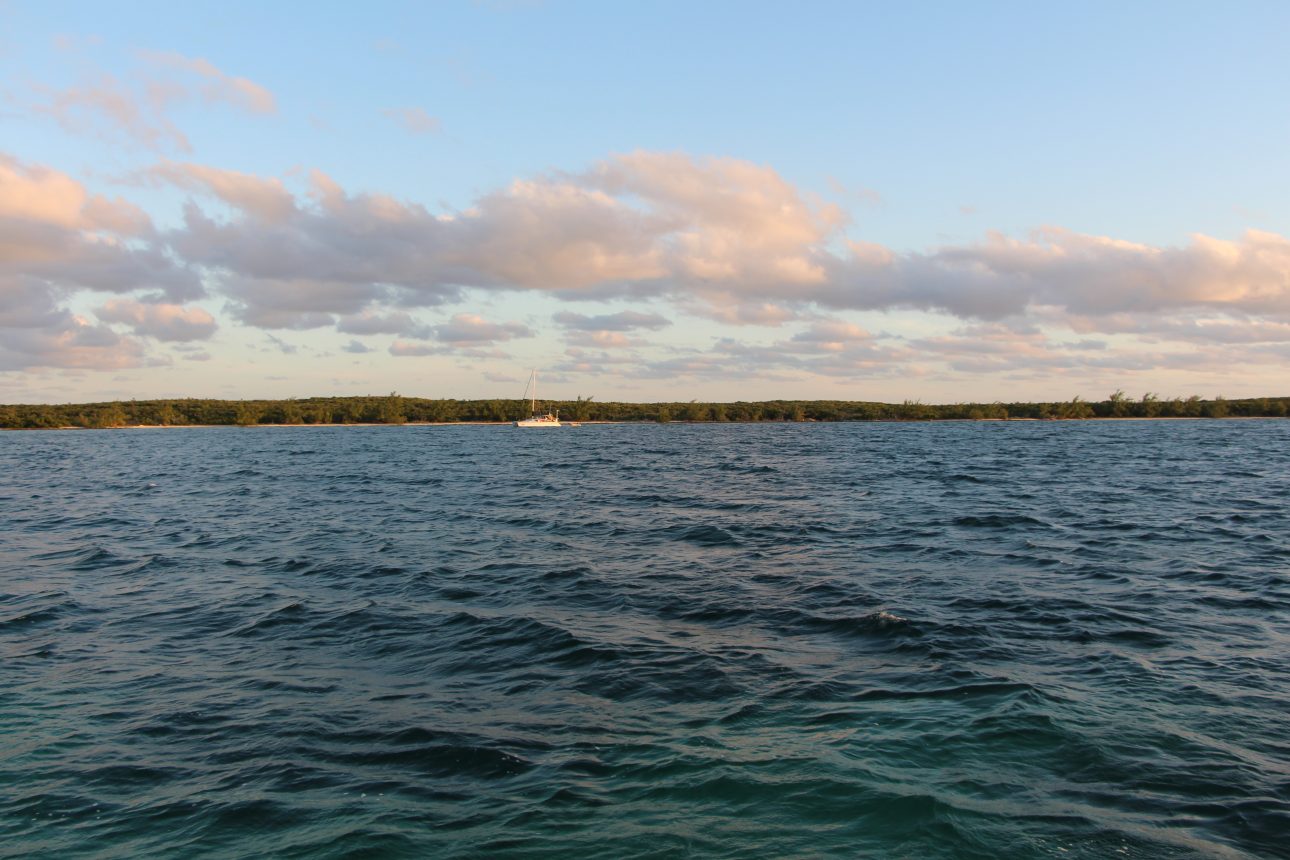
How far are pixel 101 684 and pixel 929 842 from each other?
13.1m

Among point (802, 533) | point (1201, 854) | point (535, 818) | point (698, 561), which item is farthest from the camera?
point (802, 533)

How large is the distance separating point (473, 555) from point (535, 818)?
1758 centimetres

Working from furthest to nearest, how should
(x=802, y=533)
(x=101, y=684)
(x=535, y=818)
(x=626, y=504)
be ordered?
1. (x=626, y=504)
2. (x=802, y=533)
3. (x=101, y=684)
4. (x=535, y=818)

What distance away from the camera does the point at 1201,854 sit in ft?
25.8

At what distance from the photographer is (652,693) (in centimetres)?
1267

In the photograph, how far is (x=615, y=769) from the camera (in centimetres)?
991

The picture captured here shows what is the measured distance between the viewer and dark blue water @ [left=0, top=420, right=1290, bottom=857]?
8.59 meters

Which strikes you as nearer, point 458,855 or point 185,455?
point 458,855

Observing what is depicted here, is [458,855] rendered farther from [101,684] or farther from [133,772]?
[101,684]

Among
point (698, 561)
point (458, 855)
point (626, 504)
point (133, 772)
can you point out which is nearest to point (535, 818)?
point (458, 855)

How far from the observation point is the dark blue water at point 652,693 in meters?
8.59

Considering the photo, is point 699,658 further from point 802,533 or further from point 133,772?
point 802,533

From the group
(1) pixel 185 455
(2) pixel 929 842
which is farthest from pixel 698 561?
(1) pixel 185 455

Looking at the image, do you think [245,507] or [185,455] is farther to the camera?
[185,455]
